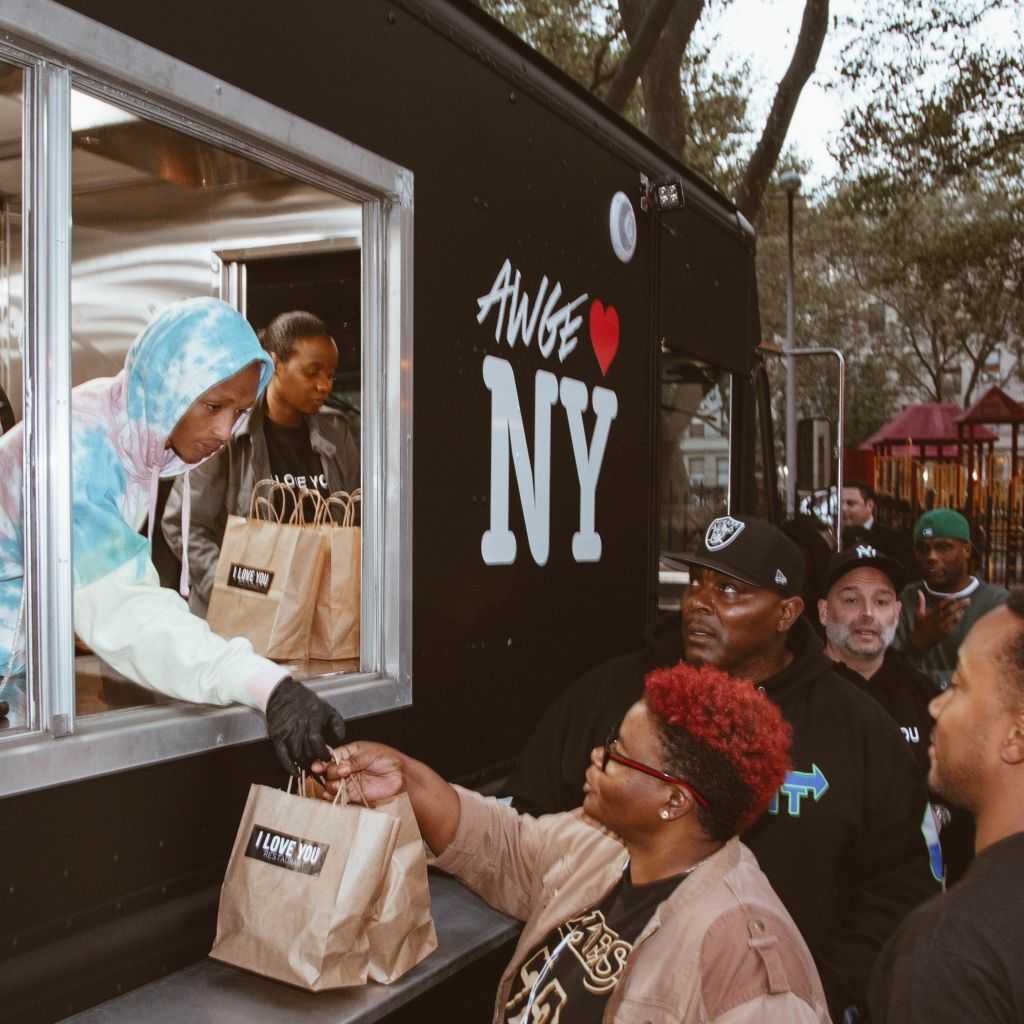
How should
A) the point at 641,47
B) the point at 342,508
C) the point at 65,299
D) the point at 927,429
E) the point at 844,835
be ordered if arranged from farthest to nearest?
the point at 927,429
the point at 641,47
the point at 342,508
the point at 844,835
the point at 65,299

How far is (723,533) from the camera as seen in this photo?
10.6 feet

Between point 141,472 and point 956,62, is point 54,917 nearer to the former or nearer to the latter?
point 141,472

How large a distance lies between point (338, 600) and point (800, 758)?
114cm

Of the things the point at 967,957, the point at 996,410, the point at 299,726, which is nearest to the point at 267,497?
the point at 299,726

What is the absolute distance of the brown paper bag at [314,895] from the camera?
2.02 metres

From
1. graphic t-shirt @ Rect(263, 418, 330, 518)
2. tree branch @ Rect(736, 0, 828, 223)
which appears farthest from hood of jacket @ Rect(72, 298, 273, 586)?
tree branch @ Rect(736, 0, 828, 223)

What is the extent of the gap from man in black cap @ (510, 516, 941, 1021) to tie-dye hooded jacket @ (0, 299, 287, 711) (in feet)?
3.36

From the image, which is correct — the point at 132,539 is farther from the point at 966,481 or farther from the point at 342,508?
the point at 966,481

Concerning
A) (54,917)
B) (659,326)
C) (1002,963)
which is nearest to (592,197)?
(659,326)

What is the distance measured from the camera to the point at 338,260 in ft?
12.2

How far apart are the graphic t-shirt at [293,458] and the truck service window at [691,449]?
1.23m

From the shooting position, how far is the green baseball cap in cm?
509

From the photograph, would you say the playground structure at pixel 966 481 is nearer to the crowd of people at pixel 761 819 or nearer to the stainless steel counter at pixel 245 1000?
the crowd of people at pixel 761 819

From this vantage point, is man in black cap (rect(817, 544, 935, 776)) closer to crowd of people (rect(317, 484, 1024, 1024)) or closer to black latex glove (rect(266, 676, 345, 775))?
crowd of people (rect(317, 484, 1024, 1024))
